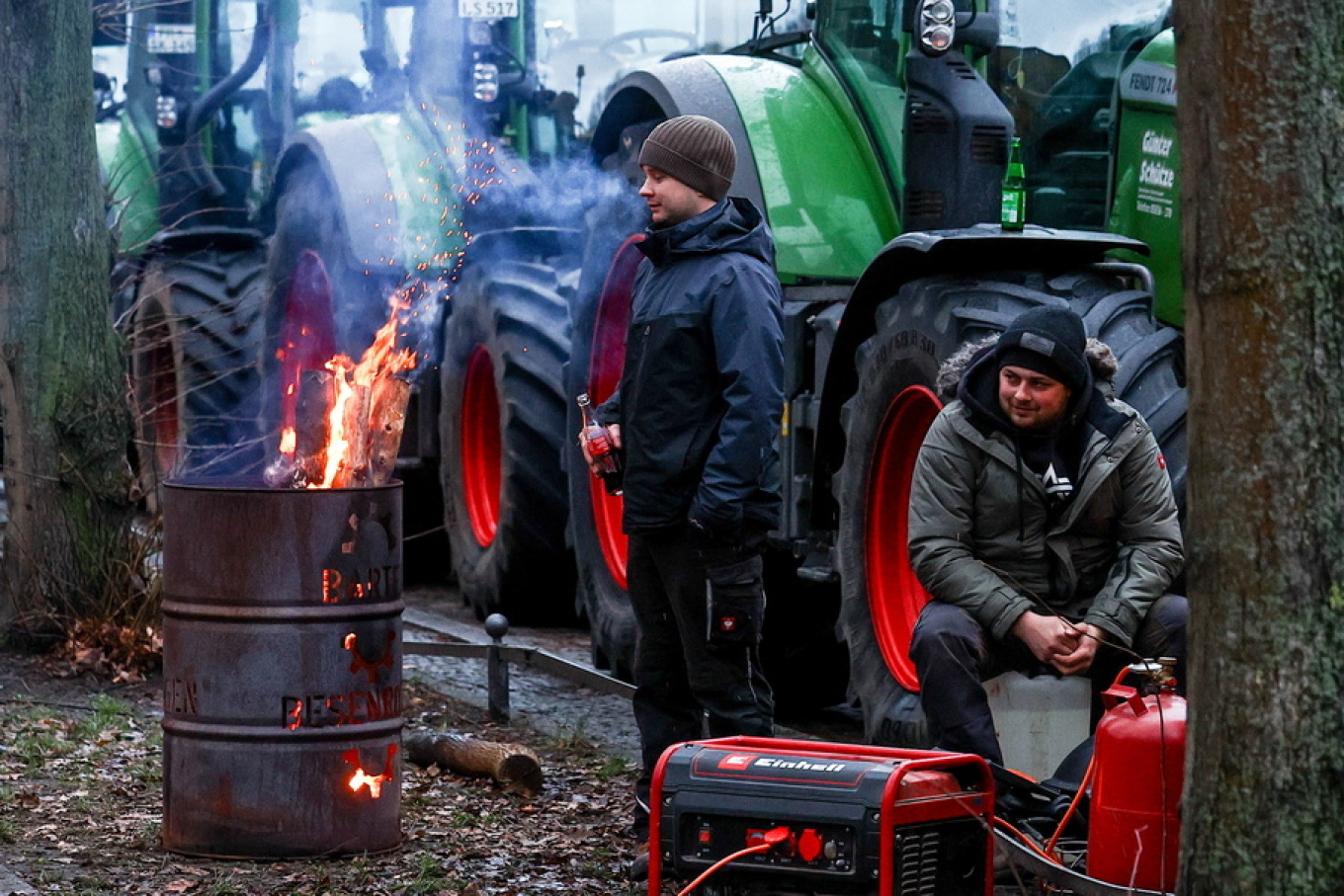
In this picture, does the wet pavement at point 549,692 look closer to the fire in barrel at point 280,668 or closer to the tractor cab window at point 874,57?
the fire in barrel at point 280,668

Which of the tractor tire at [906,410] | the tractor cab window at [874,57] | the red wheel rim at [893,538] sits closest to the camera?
the tractor tire at [906,410]

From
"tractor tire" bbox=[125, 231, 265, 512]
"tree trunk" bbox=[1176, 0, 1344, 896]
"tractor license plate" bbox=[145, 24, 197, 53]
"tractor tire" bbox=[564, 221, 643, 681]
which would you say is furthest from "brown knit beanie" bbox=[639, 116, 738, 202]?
"tractor license plate" bbox=[145, 24, 197, 53]

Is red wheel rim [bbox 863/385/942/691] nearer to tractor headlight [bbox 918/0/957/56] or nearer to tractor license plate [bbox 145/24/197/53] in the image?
tractor headlight [bbox 918/0/957/56]

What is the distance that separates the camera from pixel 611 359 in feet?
27.7

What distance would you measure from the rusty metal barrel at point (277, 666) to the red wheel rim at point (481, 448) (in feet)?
15.1

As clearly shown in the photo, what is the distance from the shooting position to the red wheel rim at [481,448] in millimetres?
A: 10266

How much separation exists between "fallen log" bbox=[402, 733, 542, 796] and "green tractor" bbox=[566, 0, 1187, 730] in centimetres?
102

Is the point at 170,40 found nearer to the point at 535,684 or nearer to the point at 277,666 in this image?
the point at 535,684

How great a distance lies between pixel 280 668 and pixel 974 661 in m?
1.76

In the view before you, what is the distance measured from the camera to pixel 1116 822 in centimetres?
438

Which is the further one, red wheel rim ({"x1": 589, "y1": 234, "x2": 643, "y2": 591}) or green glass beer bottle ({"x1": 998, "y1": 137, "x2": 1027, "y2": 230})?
red wheel rim ({"x1": 589, "y1": 234, "x2": 643, "y2": 591})

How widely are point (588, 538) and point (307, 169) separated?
142 inches

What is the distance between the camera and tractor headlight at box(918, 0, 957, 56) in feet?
22.2

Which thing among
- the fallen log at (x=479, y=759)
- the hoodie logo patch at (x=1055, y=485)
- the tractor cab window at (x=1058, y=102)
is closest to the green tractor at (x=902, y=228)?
the tractor cab window at (x=1058, y=102)
